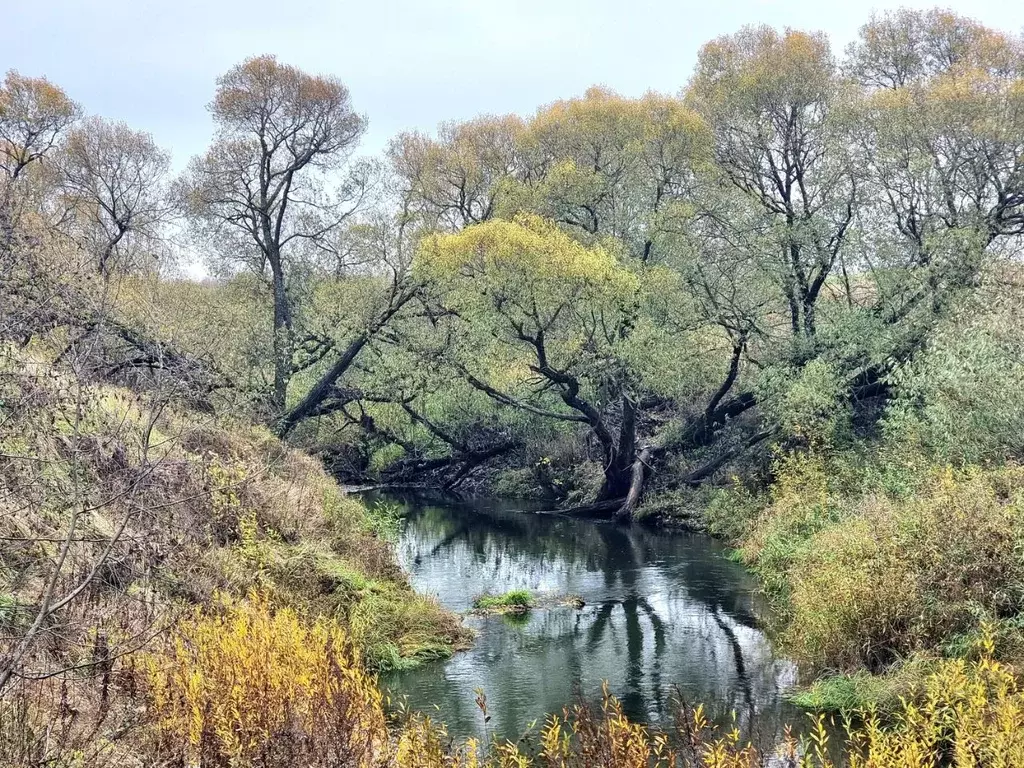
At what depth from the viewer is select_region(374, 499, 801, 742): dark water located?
1162 centimetres

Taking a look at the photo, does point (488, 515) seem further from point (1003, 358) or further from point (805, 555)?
point (1003, 358)

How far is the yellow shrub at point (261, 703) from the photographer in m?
6.59

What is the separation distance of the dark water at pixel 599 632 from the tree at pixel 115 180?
15484 mm

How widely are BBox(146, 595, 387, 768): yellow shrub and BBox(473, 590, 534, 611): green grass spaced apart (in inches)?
356

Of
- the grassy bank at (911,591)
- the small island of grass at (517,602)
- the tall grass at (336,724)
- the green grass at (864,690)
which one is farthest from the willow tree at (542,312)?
the tall grass at (336,724)

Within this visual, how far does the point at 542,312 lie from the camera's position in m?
26.3

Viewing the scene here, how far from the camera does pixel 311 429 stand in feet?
115

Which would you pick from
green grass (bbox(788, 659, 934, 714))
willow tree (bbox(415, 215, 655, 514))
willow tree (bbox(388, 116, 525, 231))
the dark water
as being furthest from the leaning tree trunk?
green grass (bbox(788, 659, 934, 714))

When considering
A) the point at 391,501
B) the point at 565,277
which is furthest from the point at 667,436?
the point at 391,501

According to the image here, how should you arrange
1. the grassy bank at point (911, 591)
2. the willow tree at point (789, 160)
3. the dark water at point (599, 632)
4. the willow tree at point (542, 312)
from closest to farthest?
the grassy bank at point (911, 591), the dark water at point (599, 632), the willow tree at point (789, 160), the willow tree at point (542, 312)

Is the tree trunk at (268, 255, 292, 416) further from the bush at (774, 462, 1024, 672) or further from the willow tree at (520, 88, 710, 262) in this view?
the bush at (774, 462, 1024, 672)

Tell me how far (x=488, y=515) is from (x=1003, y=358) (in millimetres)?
17854

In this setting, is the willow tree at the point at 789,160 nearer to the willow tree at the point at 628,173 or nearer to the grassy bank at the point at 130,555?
the willow tree at the point at 628,173

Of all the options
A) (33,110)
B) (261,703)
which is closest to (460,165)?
(33,110)
